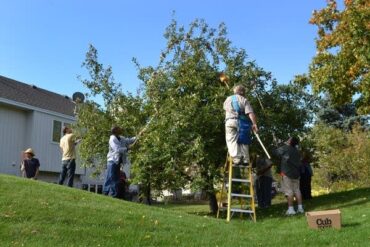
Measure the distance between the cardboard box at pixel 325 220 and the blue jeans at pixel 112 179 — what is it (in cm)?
527

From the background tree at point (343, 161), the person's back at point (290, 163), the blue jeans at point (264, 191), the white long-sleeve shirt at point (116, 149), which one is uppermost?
the background tree at point (343, 161)

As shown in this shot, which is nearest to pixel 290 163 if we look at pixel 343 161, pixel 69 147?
pixel 69 147

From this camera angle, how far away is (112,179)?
509 inches

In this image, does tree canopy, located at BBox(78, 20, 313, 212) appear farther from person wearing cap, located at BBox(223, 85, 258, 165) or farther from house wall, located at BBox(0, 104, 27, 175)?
house wall, located at BBox(0, 104, 27, 175)

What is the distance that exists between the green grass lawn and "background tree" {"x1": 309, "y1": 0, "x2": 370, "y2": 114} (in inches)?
224

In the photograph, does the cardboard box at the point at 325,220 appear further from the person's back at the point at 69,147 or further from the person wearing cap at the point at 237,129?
the person's back at the point at 69,147

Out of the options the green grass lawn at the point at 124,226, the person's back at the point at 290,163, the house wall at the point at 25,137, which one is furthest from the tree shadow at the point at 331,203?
the house wall at the point at 25,137

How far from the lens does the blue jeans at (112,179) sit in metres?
12.9

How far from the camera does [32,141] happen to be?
25828mm

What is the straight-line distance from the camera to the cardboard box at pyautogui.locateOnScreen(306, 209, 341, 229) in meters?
9.03

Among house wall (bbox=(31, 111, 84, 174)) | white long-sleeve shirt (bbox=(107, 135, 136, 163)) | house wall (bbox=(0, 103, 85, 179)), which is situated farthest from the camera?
house wall (bbox=(31, 111, 84, 174))

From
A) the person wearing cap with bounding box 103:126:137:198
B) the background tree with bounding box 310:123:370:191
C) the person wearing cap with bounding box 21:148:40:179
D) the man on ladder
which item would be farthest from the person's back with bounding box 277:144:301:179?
the background tree with bounding box 310:123:370:191

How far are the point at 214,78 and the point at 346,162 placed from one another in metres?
18.6

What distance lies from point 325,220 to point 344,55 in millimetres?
9585
